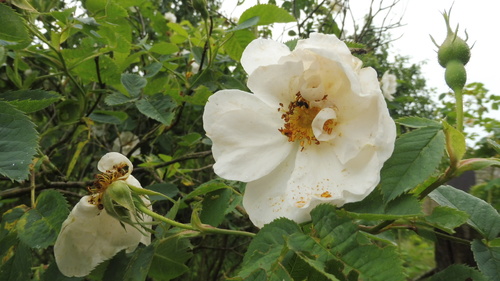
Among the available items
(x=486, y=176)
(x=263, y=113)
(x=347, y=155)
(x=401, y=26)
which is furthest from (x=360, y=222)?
(x=401, y=26)

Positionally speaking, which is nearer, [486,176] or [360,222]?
[360,222]

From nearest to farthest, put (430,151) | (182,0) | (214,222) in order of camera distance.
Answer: (430,151) → (214,222) → (182,0)

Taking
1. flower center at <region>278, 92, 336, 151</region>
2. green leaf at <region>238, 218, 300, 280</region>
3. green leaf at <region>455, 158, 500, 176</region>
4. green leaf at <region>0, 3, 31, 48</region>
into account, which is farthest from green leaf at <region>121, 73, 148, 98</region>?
green leaf at <region>455, 158, 500, 176</region>

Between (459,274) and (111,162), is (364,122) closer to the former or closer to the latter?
(459,274)

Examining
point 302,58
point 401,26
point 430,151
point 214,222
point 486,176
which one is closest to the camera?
point 430,151

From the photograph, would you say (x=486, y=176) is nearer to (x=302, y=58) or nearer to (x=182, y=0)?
(x=302, y=58)

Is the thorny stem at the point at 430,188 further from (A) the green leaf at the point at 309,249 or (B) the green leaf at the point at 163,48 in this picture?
(B) the green leaf at the point at 163,48

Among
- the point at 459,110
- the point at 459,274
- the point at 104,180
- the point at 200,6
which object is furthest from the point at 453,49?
the point at 200,6

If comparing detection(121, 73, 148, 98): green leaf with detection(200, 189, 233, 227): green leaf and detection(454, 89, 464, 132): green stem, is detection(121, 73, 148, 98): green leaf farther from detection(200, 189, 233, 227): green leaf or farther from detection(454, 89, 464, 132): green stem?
detection(454, 89, 464, 132): green stem
